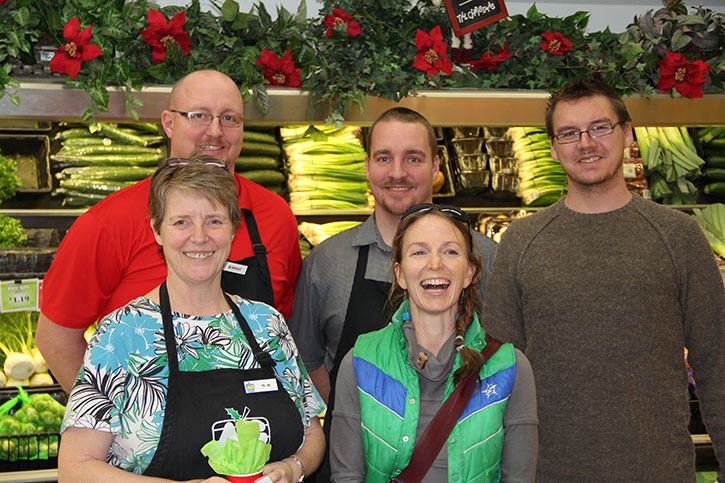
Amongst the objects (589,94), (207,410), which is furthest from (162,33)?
(207,410)

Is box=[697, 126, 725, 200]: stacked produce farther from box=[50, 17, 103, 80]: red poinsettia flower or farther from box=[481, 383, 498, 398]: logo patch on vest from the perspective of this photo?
box=[50, 17, 103, 80]: red poinsettia flower

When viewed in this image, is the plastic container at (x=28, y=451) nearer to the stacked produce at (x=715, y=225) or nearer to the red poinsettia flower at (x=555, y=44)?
the red poinsettia flower at (x=555, y=44)

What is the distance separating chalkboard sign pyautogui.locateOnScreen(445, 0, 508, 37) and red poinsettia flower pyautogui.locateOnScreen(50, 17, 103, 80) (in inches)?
66.0

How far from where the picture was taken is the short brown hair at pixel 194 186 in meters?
2.40

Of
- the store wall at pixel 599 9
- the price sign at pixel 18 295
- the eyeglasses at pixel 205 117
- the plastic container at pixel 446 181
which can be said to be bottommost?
the price sign at pixel 18 295

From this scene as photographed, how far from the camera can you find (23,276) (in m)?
4.02

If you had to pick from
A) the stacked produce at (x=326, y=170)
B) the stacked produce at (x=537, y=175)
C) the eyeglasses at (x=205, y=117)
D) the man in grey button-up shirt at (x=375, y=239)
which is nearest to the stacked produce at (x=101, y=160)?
the stacked produce at (x=326, y=170)

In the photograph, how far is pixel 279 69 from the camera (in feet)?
13.2

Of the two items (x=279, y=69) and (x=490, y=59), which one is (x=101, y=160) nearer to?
(x=279, y=69)

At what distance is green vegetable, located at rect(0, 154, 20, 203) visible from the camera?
4.33m

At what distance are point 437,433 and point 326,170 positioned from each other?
291 centimetres

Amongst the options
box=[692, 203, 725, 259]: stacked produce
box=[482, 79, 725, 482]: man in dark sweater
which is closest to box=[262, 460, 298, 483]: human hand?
box=[482, 79, 725, 482]: man in dark sweater

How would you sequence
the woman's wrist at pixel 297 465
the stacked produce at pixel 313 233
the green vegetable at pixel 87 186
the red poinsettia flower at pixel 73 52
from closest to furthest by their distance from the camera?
the woman's wrist at pixel 297 465 → the red poinsettia flower at pixel 73 52 → the green vegetable at pixel 87 186 → the stacked produce at pixel 313 233

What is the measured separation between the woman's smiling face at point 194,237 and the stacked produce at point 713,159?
3.84 metres
